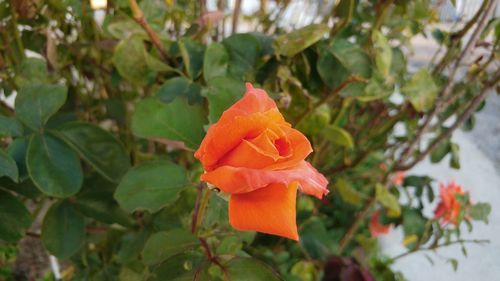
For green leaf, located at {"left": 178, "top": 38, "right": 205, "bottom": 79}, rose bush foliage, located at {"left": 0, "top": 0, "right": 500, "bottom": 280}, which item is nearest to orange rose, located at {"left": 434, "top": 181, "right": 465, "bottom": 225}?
rose bush foliage, located at {"left": 0, "top": 0, "right": 500, "bottom": 280}

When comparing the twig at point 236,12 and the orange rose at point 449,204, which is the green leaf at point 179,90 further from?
the orange rose at point 449,204

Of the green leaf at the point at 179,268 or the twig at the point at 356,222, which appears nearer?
the green leaf at the point at 179,268

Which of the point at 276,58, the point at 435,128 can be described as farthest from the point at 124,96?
the point at 435,128

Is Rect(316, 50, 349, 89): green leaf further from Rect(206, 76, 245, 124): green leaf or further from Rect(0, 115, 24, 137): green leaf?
Rect(0, 115, 24, 137): green leaf

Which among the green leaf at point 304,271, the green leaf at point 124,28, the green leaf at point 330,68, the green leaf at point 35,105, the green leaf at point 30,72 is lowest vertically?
the green leaf at point 304,271

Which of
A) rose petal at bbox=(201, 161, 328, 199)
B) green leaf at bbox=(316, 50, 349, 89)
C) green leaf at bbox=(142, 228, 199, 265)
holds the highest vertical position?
rose petal at bbox=(201, 161, 328, 199)

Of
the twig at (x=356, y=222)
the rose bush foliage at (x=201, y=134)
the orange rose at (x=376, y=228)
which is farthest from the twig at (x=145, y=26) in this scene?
the orange rose at (x=376, y=228)

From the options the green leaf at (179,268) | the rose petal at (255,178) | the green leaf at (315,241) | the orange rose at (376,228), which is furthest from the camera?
the orange rose at (376,228)
